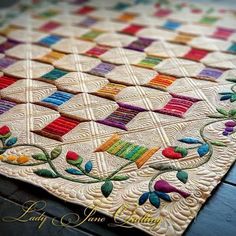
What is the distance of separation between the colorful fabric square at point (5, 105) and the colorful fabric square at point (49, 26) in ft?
2.28

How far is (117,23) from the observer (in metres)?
1.99

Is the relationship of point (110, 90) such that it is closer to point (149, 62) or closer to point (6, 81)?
point (149, 62)

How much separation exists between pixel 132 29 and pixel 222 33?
414 mm

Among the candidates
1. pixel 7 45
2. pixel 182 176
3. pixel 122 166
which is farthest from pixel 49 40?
pixel 182 176

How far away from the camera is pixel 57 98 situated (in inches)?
53.9

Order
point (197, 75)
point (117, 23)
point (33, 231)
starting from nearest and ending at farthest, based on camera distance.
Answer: point (33, 231) → point (197, 75) → point (117, 23)

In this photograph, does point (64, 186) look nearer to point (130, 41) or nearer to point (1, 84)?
point (1, 84)

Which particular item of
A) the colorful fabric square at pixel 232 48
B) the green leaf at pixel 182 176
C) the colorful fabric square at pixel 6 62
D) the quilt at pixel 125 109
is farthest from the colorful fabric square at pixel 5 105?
the colorful fabric square at pixel 232 48

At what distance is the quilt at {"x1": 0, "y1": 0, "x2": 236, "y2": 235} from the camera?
0.97m

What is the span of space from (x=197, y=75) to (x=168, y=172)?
0.57 meters

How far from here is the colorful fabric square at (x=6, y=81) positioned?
4.83 feet

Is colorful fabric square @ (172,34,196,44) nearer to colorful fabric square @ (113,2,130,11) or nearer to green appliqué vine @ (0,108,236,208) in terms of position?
colorful fabric square @ (113,2,130,11)

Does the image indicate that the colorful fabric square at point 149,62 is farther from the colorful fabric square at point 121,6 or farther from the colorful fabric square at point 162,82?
the colorful fabric square at point 121,6

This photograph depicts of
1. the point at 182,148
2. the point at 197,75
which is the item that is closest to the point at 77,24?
the point at 197,75
